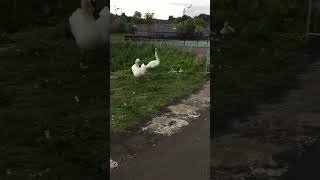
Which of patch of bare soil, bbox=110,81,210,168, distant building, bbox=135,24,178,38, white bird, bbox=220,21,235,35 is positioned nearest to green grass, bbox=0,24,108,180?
patch of bare soil, bbox=110,81,210,168

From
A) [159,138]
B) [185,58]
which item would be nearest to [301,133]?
[159,138]

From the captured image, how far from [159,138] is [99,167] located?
1017 mm

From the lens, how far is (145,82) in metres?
7.51

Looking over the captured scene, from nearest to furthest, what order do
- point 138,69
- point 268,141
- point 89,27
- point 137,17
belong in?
point 89,27 → point 268,141 → point 137,17 → point 138,69

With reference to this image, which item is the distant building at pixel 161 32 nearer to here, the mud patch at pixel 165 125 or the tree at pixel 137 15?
the tree at pixel 137 15

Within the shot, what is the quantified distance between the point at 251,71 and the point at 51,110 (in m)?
3.83

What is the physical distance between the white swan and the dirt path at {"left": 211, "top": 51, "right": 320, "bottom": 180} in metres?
1.74

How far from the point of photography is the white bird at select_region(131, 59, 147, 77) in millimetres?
7170

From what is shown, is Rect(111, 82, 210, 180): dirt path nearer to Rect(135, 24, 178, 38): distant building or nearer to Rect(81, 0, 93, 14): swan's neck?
Rect(135, 24, 178, 38): distant building

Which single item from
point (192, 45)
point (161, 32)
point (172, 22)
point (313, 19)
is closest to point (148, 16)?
point (172, 22)

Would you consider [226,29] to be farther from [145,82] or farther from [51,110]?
[51,110]

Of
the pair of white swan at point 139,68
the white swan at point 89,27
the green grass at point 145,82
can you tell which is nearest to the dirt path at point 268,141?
the green grass at point 145,82

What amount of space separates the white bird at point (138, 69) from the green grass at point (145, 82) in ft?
0.29

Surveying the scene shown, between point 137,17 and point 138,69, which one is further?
point 138,69
